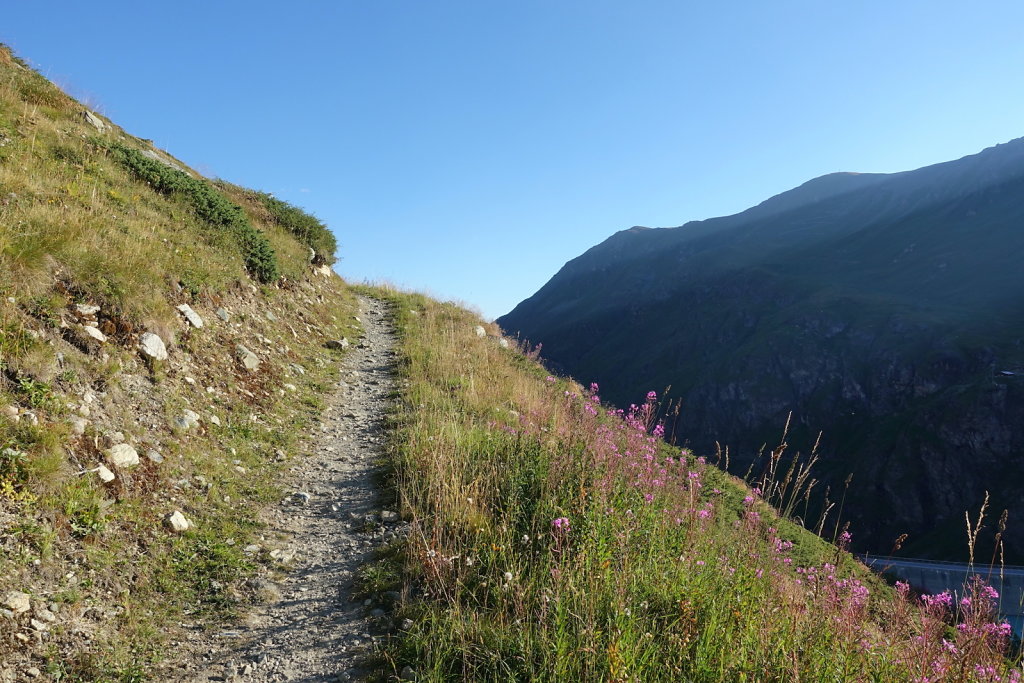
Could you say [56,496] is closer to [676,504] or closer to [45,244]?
[45,244]

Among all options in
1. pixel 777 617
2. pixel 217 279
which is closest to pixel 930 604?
pixel 777 617

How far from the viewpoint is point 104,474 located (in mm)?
5102

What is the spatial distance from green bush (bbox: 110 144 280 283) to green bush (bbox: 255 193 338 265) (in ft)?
18.1

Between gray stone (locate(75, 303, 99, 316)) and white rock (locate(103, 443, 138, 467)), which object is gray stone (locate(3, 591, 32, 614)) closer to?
white rock (locate(103, 443, 138, 467))

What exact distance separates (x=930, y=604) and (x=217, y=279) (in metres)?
11.6

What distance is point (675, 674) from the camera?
3.36 meters

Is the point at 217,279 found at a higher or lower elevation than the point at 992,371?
higher

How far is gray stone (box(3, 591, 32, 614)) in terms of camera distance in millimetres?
3657

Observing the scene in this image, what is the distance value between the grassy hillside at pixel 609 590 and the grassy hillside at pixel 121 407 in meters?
1.85

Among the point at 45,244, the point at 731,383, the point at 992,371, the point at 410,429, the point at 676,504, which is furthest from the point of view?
the point at 731,383

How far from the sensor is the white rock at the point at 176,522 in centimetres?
527

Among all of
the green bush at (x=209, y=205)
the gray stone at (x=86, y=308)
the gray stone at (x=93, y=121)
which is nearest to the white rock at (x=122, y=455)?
the gray stone at (x=86, y=308)

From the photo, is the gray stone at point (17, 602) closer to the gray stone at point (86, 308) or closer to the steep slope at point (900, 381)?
→ the gray stone at point (86, 308)

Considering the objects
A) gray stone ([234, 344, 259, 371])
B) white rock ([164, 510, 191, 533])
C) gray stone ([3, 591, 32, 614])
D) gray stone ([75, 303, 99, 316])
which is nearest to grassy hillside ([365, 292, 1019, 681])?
white rock ([164, 510, 191, 533])
